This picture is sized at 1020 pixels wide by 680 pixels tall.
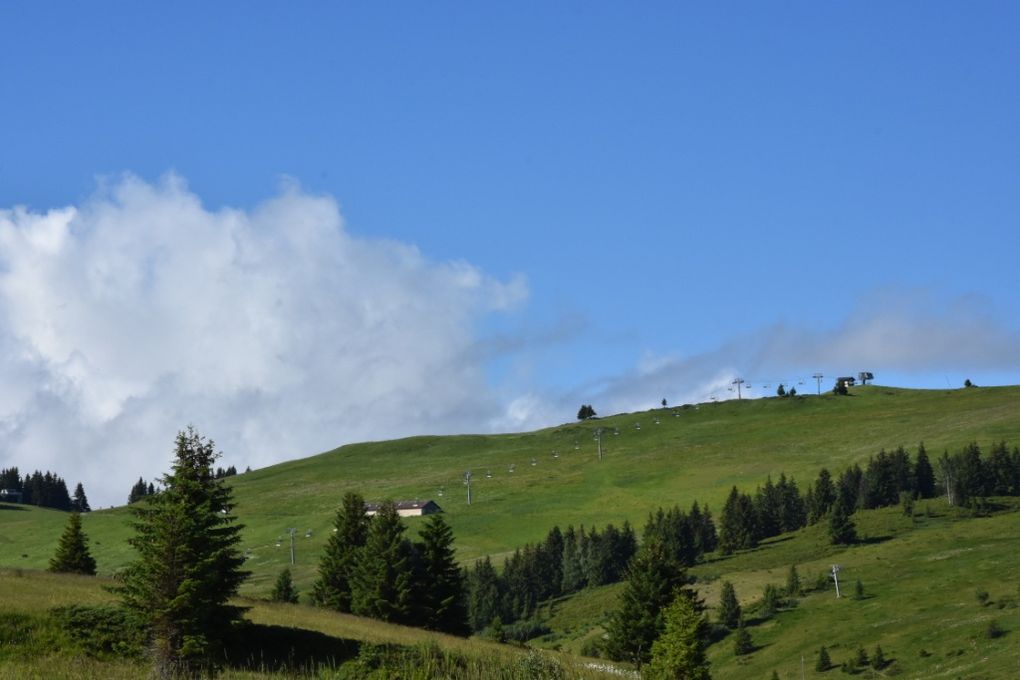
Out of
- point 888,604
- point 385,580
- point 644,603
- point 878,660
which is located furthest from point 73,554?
point 888,604

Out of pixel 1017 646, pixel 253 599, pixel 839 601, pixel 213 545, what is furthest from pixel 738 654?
pixel 213 545

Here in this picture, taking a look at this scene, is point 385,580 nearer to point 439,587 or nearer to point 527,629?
point 439,587

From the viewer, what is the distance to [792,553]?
7490 inches

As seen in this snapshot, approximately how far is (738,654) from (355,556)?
6139cm

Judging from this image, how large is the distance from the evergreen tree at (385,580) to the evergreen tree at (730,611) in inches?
2898

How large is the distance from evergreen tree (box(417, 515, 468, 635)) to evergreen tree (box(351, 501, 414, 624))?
4.57ft

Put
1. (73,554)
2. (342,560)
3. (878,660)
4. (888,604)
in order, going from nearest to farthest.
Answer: (73,554) → (342,560) → (878,660) → (888,604)

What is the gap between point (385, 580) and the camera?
8612 cm

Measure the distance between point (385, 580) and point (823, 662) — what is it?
190 ft

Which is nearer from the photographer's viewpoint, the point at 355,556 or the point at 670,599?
the point at 670,599

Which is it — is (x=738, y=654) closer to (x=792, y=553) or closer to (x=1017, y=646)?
(x=1017, y=646)

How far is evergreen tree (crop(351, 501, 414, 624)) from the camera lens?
280ft

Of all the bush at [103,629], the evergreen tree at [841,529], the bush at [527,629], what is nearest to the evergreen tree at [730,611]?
the bush at [527,629]

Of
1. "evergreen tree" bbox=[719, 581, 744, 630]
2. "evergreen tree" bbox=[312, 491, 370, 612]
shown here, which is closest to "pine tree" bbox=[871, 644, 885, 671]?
"evergreen tree" bbox=[719, 581, 744, 630]
